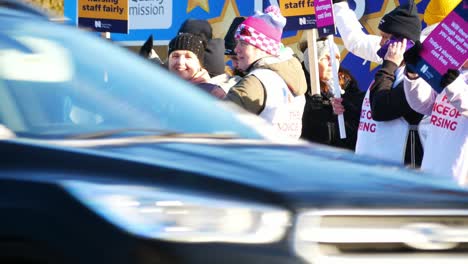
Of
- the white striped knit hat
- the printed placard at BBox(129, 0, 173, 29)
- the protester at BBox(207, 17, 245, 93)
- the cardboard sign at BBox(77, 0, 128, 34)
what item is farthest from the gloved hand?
the printed placard at BBox(129, 0, 173, 29)

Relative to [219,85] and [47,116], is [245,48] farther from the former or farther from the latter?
[47,116]

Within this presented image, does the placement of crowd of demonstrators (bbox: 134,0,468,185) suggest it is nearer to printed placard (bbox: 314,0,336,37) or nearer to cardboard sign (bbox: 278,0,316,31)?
printed placard (bbox: 314,0,336,37)

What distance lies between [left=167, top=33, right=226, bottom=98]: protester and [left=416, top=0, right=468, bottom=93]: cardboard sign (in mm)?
1857

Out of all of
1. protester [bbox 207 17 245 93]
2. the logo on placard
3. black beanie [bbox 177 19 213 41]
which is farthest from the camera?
black beanie [bbox 177 19 213 41]

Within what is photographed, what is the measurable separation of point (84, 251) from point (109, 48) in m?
1.45

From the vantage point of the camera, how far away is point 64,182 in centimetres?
335

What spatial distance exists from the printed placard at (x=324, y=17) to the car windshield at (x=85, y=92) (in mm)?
6450

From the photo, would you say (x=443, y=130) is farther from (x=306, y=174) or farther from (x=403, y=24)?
(x=306, y=174)

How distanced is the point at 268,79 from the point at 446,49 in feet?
4.13

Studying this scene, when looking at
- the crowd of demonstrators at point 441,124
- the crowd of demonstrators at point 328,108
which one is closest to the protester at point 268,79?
the crowd of demonstrators at point 441,124

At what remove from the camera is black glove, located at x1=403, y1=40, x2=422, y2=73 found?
8094mm

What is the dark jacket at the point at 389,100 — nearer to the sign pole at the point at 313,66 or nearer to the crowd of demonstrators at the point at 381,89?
the crowd of demonstrators at the point at 381,89

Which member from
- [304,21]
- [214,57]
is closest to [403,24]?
[214,57]

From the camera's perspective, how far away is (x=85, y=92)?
157 inches
